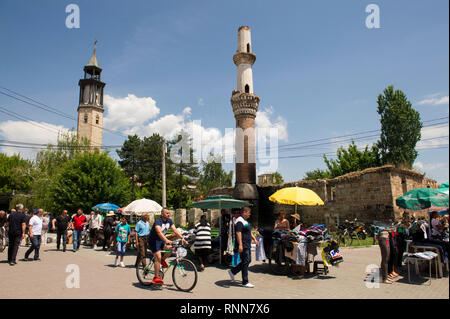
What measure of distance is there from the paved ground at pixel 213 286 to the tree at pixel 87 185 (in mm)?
22778

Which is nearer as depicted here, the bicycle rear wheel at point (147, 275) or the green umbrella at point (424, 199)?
the bicycle rear wheel at point (147, 275)

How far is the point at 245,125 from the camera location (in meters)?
25.0

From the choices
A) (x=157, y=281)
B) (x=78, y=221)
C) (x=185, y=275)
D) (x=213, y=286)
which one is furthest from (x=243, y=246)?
(x=78, y=221)

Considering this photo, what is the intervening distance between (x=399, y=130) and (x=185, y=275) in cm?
4299

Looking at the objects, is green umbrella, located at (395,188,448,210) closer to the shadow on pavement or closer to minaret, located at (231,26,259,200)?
the shadow on pavement

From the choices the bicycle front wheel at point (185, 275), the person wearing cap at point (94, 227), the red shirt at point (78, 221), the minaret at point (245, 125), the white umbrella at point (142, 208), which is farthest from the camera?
the minaret at point (245, 125)

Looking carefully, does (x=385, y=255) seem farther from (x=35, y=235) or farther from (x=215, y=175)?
(x=215, y=175)

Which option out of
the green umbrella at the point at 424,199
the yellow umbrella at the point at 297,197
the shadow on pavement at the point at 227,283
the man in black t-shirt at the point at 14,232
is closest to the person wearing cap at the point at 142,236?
the shadow on pavement at the point at 227,283

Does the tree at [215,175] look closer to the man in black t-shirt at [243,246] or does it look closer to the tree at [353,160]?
the tree at [353,160]

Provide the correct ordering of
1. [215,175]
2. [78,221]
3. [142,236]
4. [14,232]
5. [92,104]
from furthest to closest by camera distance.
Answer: [92,104] → [215,175] → [78,221] → [14,232] → [142,236]

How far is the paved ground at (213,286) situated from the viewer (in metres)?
6.61

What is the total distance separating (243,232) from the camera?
7730 mm
